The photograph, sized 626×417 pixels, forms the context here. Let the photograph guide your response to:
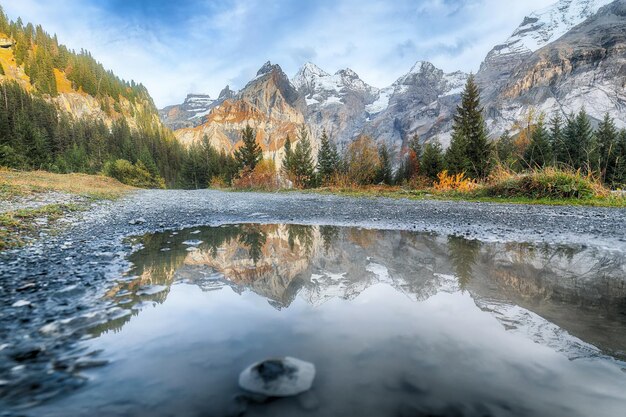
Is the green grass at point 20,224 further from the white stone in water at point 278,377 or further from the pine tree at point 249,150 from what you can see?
the pine tree at point 249,150

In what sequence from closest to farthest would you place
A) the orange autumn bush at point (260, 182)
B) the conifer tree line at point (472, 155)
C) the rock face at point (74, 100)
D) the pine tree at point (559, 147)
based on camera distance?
the conifer tree line at point (472, 155), the orange autumn bush at point (260, 182), the pine tree at point (559, 147), the rock face at point (74, 100)

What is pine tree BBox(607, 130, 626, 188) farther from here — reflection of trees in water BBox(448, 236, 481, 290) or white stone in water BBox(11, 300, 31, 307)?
white stone in water BBox(11, 300, 31, 307)

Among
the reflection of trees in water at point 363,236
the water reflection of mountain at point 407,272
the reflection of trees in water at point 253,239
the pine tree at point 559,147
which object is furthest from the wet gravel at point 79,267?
the pine tree at point 559,147

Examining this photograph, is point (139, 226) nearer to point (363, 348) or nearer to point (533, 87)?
point (363, 348)

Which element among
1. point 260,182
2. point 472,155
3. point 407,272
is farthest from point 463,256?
point 260,182

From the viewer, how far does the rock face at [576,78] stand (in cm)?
12575

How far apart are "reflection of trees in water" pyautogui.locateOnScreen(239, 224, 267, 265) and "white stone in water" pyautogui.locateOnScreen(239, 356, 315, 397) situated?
2899 millimetres

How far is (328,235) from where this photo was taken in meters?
7.10

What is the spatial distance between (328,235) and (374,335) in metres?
4.69

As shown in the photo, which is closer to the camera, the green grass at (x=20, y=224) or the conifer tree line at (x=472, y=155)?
the green grass at (x=20, y=224)

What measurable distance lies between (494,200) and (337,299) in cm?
1312

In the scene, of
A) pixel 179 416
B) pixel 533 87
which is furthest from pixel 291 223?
pixel 533 87

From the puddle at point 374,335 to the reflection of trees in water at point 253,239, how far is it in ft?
1.61

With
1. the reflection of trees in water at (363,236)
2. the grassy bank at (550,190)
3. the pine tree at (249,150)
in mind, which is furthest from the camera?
the pine tree at (249,150)
